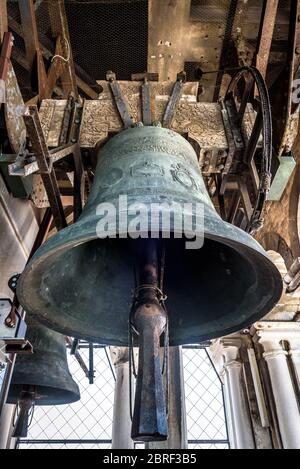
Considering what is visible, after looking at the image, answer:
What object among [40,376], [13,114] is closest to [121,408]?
→ [40,376]

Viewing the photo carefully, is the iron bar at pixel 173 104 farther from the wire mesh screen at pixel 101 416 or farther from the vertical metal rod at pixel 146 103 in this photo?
the wire mesh screen at pixel 101 416

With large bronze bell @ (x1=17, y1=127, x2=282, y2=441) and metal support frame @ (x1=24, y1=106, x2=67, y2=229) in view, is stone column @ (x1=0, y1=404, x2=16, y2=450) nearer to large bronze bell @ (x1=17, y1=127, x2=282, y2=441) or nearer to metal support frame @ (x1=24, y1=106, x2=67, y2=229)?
large bronze bell @ (x1=17, y1=127, x2=282, y2=441)

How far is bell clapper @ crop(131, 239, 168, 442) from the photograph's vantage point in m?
1.01

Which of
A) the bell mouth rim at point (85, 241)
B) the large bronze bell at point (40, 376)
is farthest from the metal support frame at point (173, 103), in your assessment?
the large bronze bell at point (40, 376)

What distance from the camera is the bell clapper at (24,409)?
2.16m

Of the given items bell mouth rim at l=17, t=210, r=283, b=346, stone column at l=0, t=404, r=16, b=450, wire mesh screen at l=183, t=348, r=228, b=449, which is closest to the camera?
bell mouth rim at l=17, t=210, r=283, b=346

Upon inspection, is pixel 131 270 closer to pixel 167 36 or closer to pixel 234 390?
pixel 167 36

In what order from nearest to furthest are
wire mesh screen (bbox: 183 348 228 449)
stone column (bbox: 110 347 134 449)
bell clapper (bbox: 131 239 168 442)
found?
1. bell clapper (bbox: 131 239 168 442)
2. stone column (bbox: 110 347 134 449)
3. wire mesh screen (bbox: 183 348 228 449)

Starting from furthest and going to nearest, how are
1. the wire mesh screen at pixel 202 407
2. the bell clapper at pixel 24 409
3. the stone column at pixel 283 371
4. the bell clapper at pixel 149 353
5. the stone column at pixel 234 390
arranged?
the wire mesh screen at pixel 202 407
the stone column at pixel 234 390
the stone column at pixel 283 371
the bell clapper at pixel 24 409
the bell clapper at pixel 149 353

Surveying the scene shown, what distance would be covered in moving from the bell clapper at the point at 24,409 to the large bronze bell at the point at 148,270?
98 cm

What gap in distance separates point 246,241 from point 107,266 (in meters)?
0.88

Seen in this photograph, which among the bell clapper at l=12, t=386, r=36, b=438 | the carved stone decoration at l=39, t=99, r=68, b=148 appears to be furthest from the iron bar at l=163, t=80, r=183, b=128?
the bell clapper at l=12, t=386, r=36, b=438

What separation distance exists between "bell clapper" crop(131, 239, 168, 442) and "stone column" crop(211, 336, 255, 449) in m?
3.01

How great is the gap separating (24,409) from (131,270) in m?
1.19
